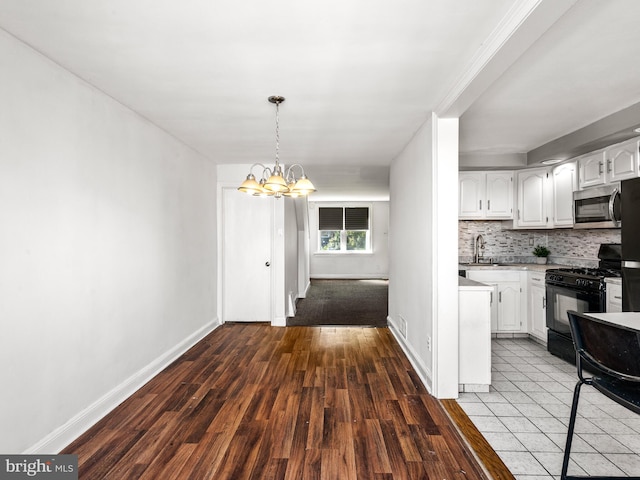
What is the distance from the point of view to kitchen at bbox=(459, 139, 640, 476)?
7.23 feet

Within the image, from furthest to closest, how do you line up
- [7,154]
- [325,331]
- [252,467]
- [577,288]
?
[325,331], [577,288], [252,467], [7,154]

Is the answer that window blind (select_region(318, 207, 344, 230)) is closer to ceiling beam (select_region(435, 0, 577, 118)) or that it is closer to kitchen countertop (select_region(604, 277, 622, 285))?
kitchen countertop (select_region(604, 277, 622, 285))

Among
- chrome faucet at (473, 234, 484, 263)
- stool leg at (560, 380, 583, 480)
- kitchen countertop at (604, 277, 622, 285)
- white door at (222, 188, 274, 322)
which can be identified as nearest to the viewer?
stool leg at (560, 380, 583, 480)

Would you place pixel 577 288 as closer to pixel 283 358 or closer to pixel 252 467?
pixel 283 358

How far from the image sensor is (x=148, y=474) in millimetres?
1929

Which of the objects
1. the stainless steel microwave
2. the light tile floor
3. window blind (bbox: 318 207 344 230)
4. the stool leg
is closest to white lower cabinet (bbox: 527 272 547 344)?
the light tile floor

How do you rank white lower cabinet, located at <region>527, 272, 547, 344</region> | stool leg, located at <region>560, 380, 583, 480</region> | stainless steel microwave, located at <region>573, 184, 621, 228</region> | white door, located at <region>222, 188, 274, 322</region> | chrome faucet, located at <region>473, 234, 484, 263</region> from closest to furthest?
stool leg, located at <region>560, 380, 583, 480</region> < stainless steel microwave, located at <region>573, 184, 621, 228</region> < white lower cabinet, located at <region>527, 272, 547, 344</region> < chrome faucet, located at <region>473, 234, 484, 263</region> < white door, located at <region>222, 188, 274, 322</region>

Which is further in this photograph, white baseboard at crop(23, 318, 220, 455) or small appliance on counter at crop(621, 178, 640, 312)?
small appliance on counter at crop(621, 178, 640, 312)

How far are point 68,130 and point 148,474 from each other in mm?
2123

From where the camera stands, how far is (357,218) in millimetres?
10711


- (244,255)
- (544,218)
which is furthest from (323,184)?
(544,218)

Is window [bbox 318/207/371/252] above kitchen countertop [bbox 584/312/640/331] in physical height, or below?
above

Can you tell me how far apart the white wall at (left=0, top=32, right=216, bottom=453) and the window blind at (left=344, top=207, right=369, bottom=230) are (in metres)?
7.45

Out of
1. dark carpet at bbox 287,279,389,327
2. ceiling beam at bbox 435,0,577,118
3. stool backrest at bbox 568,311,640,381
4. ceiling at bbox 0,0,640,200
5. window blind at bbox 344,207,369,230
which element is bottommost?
dark carpet at bbox 287,279,389,327
